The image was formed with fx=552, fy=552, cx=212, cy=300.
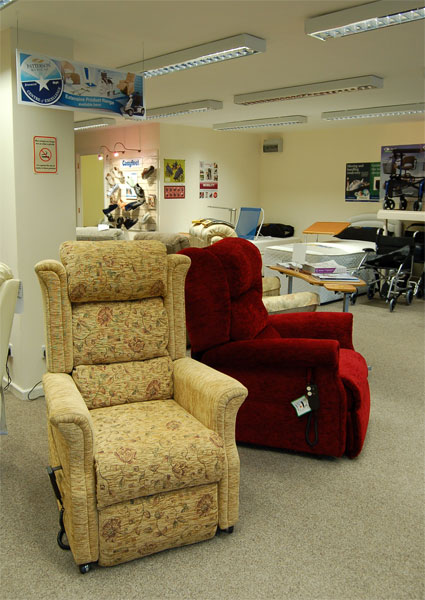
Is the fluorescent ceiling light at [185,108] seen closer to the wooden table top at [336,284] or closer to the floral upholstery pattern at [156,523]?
the wooden table top at [336,284]

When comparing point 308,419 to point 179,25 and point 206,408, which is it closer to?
point 206,408

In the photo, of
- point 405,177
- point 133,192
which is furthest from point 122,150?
point 405,177

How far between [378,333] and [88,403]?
4267 mm

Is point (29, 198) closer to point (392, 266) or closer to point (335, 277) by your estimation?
point (335, 277)

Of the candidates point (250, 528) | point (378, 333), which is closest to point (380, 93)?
point (378, 333)

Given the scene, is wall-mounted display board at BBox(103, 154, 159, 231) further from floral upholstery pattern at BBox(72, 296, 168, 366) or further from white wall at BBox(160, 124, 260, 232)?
floral upholstery pattern at BBox(72, 296, 168, 366)

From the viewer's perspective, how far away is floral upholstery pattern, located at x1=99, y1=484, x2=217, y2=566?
2.30 meters

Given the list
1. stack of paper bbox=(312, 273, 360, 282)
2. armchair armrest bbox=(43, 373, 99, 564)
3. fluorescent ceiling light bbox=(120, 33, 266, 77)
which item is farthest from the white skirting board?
fluorescent ceiling light bbox=(120, 33, 266, 77)

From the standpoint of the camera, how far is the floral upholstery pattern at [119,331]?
9.29ft

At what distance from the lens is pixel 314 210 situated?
11.1 m

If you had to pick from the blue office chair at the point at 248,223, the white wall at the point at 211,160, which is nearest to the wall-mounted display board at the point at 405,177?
the blue office chair at the point at 248,223

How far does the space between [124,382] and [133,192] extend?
8042 mm

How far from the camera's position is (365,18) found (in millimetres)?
3668

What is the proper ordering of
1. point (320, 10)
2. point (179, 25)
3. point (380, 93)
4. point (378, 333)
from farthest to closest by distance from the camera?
point (380, 93) → point (378, 333) → point (179, 25) → point (320, 10)
